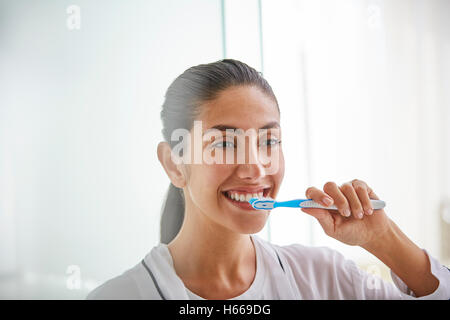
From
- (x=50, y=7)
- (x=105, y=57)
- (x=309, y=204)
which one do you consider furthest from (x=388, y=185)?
(x=50, y=7)

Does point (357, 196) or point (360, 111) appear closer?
point (357, 196)

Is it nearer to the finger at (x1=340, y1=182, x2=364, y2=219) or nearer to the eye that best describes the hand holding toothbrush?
the finger at (x1=340, y1=182, x2=364, y2=219)

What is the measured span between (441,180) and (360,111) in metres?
0.21

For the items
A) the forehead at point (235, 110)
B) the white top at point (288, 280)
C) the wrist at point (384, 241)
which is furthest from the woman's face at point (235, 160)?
the wrist at point (384, 241)

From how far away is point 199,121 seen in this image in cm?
58

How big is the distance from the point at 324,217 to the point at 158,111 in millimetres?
339

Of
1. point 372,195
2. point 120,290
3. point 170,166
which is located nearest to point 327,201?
point 372,195

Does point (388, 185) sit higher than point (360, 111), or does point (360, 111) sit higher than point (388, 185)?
point (360, 111)

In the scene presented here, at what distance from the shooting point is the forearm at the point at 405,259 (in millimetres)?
630

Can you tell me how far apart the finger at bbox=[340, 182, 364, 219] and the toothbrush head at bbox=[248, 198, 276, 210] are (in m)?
0.12

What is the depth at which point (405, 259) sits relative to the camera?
64 cm

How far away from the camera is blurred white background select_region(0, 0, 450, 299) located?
0.63 metres
